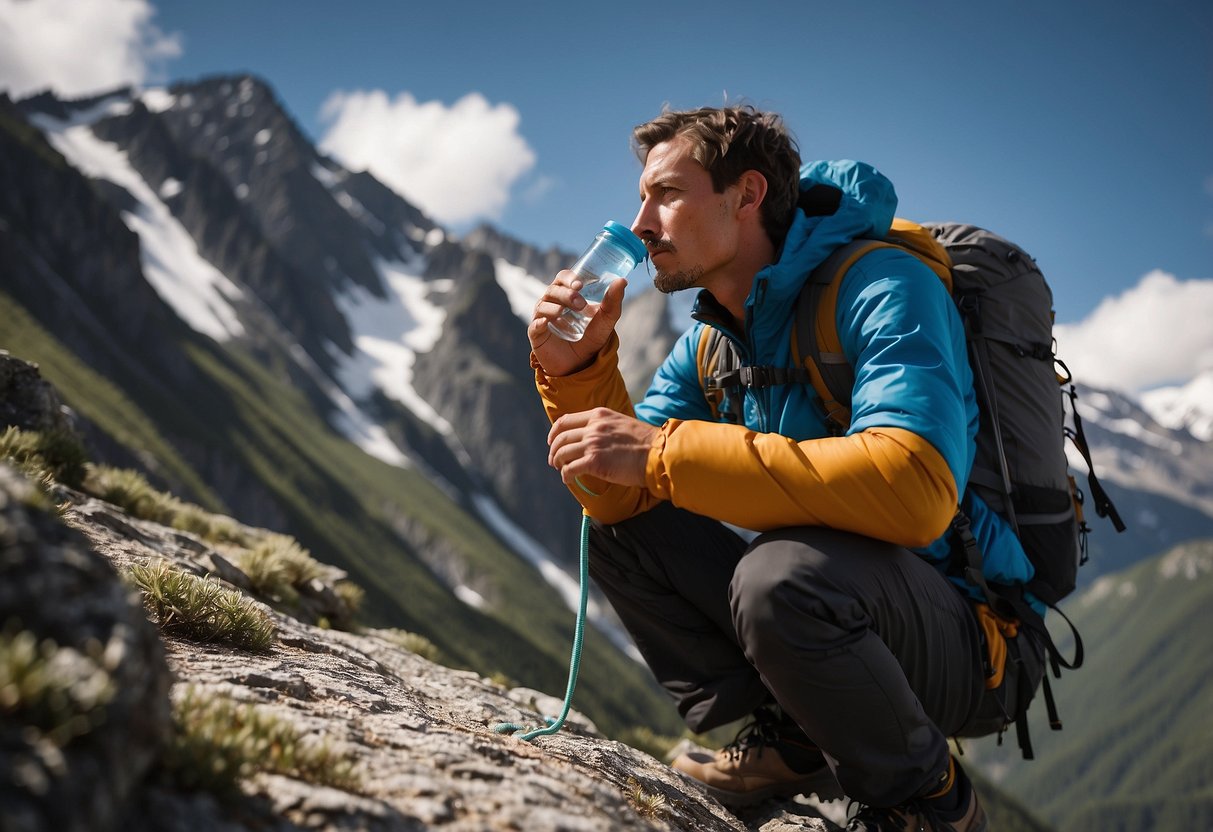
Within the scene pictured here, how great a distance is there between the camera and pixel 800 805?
588cm

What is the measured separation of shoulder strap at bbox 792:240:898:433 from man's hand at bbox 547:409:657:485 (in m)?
1.24

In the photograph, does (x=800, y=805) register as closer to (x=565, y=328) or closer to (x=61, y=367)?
(x=565, y=328)

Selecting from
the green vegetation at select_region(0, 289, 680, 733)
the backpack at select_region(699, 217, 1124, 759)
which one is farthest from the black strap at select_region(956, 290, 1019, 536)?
A: the green vegetation at select_region(0, 289, 680, 733)

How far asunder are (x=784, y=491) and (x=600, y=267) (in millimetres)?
1904

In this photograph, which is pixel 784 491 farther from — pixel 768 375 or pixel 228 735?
pixel 228 735

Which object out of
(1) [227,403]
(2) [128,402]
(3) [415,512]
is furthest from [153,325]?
(3) [415,512]

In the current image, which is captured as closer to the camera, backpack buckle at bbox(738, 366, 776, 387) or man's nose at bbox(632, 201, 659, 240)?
backpack buckle at bbox(738, 366, 776, 387)

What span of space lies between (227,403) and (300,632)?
171 m

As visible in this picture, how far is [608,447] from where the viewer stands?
4.35 meters

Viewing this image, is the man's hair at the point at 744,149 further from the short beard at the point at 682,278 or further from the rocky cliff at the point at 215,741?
the rocky cliff at the point at 215,741

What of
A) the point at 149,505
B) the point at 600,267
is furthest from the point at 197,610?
the point at 149,505

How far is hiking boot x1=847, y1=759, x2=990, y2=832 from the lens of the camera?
14.3 feet

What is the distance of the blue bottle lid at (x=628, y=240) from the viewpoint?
16.6ft

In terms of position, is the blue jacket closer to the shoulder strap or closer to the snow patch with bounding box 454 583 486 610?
the shoulder strap
